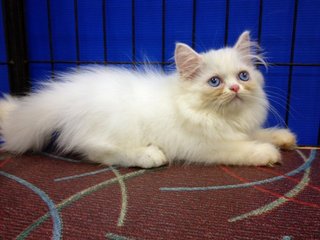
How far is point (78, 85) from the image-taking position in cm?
138

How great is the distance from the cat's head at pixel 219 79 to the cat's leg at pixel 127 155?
10.5 inches

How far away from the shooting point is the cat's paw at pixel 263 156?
120cm

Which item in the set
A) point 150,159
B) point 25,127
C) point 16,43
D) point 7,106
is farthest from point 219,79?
point 16,43

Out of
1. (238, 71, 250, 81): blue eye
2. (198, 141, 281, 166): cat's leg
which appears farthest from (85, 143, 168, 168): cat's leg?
(238, 71, 250, 81): blue eye

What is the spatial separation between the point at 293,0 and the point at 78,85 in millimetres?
1224

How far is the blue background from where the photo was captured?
1676 mm

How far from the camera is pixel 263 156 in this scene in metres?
1.20

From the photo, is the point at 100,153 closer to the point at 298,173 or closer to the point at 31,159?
the point at 31,159

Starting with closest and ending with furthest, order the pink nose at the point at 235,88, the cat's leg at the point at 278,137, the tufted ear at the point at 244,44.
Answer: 1. the pink nose at the point at 235,88
2. the tufted ear at the point at 244,44
3. the cat's leg at the point at 278,137

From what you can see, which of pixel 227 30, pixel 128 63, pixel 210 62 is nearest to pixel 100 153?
pixel 210 62

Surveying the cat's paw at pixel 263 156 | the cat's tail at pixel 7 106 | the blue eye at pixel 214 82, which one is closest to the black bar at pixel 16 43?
the cat's tail at pixel 7 106

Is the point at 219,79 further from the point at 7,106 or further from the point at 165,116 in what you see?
the point at 7,106

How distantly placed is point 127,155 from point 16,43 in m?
1.10

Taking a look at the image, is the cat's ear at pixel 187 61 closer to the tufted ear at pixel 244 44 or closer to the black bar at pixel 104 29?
the tufted ear at pixel 244 44
